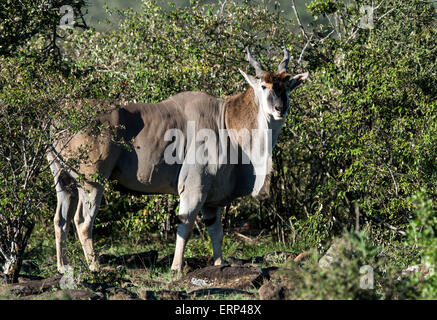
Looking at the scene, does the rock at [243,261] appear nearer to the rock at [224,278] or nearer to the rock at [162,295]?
the rock at [224,278]

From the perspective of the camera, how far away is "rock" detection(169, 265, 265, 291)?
Result: 223 inches

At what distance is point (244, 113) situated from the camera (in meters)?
6.91

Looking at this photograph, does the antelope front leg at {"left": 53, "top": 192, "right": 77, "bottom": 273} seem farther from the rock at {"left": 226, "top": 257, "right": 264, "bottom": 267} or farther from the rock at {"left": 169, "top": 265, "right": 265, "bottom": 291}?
Result: the rock at {"left": 226, "top": 257, "right": 264, "bottom": 267}

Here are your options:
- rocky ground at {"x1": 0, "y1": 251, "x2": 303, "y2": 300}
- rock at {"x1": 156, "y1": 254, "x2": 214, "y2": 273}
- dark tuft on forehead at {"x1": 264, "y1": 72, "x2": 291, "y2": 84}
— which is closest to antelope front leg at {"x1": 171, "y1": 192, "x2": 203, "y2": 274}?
rocky ground at {"x1": 0, "y1": 251, "x2": 303, "y2": 300}

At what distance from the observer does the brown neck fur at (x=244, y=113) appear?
6863mm

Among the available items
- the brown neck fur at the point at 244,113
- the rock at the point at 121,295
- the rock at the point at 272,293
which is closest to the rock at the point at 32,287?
the rock at the point at 121,295

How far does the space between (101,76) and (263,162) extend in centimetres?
239

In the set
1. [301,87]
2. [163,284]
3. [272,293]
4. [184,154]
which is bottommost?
[163,284]

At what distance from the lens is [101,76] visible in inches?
318

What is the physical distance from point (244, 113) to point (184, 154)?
28.6 inches

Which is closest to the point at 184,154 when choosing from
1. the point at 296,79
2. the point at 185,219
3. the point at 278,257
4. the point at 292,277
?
the point at 185,219

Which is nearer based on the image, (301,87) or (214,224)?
(214,224)

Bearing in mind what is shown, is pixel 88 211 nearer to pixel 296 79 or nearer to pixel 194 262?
pixel 194 262
